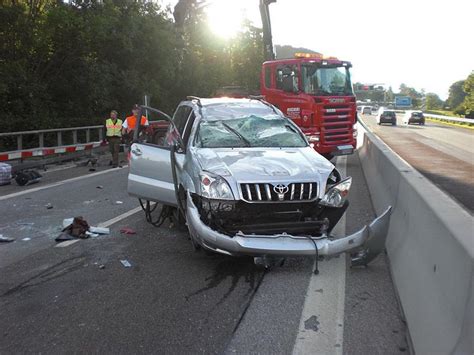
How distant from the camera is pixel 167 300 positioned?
4.52 metres

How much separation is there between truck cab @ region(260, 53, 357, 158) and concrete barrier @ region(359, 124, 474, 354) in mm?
8026

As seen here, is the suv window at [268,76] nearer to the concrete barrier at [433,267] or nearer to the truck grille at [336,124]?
the truck grille at [336,124]

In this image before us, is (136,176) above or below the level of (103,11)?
below

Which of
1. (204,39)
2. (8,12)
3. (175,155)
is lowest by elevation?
(175,155)

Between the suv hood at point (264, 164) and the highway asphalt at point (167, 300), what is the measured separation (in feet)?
3.41

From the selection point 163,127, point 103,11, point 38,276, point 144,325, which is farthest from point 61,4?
point 144,325

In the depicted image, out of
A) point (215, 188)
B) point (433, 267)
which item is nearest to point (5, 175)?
point (215, 188)

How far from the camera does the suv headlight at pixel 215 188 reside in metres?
5.08

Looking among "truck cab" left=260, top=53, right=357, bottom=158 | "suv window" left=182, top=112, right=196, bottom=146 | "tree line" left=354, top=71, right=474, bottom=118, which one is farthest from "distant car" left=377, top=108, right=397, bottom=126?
"suv window" left=182, top=112, right=196, bottom=146

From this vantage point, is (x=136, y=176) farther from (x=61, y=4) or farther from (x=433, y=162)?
(x=61, y=4)

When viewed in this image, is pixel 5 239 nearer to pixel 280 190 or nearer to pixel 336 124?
pixel 280 190

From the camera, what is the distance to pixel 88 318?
4121 mm

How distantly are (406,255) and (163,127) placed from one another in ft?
23.5

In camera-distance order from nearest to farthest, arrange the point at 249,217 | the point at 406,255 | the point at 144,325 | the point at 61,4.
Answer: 1. the point at 144,325
2. the point at 406,255
3. the point at 249,217
4. the point at 61,4
